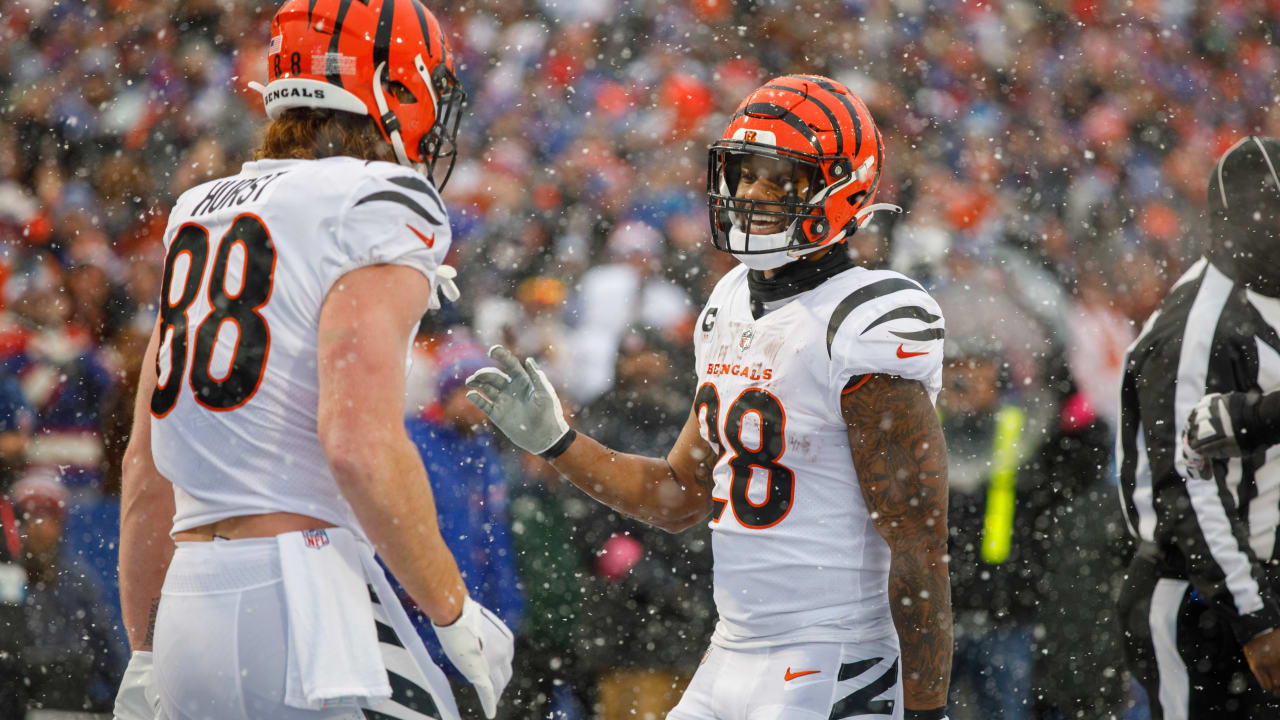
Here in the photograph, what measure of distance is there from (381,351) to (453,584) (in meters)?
0.38

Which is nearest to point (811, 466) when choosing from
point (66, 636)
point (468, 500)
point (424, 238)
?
point (424, 238)

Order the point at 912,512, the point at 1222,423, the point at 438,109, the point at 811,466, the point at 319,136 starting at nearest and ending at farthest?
the point at 319,136
the point at 438,109
the point at 912,512
the point at 811,466
the point at 1222,423

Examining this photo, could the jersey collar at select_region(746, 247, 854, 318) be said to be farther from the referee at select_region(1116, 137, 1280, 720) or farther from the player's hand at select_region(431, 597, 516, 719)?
the referee at select_region(1116, 137, 1280, 720)

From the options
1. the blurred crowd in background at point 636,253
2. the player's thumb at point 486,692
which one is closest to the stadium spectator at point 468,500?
the blurred crowd in background at point 636,253

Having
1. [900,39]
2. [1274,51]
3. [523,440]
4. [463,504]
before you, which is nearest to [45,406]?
[463,504]

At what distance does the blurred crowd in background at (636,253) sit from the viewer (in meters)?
4.54

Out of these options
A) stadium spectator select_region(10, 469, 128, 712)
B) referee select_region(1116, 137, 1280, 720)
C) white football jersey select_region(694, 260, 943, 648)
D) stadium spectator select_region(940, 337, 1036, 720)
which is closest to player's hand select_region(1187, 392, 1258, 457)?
referee select_region(1116, 137, 1280, 720)

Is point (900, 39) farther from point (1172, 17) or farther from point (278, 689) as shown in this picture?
point (278, 689)

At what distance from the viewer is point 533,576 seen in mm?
4496

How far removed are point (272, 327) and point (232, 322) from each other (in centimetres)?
7

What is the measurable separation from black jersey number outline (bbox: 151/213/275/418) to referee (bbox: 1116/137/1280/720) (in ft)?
8.07

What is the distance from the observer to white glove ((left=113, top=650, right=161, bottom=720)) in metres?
2.07

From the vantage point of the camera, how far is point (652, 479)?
2869 millimetres

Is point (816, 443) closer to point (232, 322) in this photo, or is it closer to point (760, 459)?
point (760, 459)
